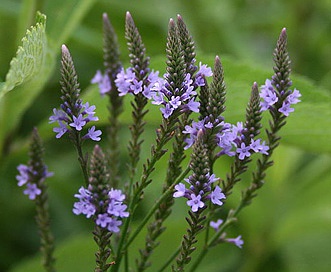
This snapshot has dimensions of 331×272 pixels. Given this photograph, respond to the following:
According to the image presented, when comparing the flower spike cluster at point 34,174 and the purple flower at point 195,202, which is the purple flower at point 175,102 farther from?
the flower spike cluster at point 34,174

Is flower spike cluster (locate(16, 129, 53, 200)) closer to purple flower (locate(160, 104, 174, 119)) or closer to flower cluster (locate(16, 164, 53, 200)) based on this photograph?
flower cluster (locate(16, 164, 53, 200))

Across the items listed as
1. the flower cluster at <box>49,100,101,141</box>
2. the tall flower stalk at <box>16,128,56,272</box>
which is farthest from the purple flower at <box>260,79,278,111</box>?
the tall flower stalk at <box>16,128,56,272</box>

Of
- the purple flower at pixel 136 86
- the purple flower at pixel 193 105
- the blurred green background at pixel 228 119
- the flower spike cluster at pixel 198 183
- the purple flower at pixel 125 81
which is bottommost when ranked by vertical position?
the flower spike cluster at pixel 198 183

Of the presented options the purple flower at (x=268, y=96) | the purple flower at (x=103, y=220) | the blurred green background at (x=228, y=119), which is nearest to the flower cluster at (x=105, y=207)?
the purple flower at (x=103, y=220)

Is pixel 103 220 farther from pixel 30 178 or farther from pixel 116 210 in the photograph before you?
pixel 30 178

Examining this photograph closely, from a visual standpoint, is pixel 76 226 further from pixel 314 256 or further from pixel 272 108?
pixel 272 108

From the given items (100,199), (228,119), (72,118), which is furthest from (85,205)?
(228,119)

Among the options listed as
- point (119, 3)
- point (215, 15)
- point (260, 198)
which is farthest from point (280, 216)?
point (119, 3)
